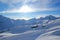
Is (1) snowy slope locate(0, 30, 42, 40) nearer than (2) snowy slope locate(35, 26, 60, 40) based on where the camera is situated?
No

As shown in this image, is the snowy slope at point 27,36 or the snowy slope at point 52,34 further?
the snowy slope at point 27,36

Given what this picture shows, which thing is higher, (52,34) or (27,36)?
(27,36)

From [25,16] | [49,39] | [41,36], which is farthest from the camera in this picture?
[25,16]

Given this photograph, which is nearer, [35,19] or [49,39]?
[49,39]

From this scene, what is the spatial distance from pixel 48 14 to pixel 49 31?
59cm

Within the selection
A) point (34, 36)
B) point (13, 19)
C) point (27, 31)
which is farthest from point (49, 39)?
point (13, 19)

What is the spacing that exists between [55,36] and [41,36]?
48 cm

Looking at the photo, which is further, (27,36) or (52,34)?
(27,36)

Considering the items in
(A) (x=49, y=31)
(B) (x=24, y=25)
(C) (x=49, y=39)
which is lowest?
(C) (x=49, y=39)

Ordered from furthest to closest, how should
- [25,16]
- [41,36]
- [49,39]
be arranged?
[25,16] → [41,36] → [49,39]

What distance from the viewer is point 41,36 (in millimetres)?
5086

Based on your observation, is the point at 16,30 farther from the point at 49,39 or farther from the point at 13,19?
the point at 49,39

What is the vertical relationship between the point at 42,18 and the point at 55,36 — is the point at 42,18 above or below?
above

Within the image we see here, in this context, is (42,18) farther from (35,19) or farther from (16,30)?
(16,30)
